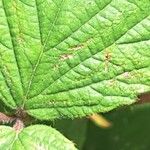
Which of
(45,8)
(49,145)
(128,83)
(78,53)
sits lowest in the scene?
(49,145)

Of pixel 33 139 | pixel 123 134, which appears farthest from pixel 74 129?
pixel 33 139

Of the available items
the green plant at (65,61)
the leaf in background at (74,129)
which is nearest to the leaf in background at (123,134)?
the leaf in background at (74,129)

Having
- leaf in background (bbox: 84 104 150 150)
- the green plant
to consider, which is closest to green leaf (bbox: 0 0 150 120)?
the green plant

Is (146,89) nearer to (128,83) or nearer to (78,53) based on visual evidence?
(128,83)

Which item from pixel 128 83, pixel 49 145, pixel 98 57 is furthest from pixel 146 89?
pixel 49 145

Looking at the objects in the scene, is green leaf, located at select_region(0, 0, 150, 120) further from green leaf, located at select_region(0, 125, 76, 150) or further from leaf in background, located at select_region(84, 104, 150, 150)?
leaf in background, located at select_region(84, 104, 150, 150)

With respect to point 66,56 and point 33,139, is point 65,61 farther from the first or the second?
point 33,139
